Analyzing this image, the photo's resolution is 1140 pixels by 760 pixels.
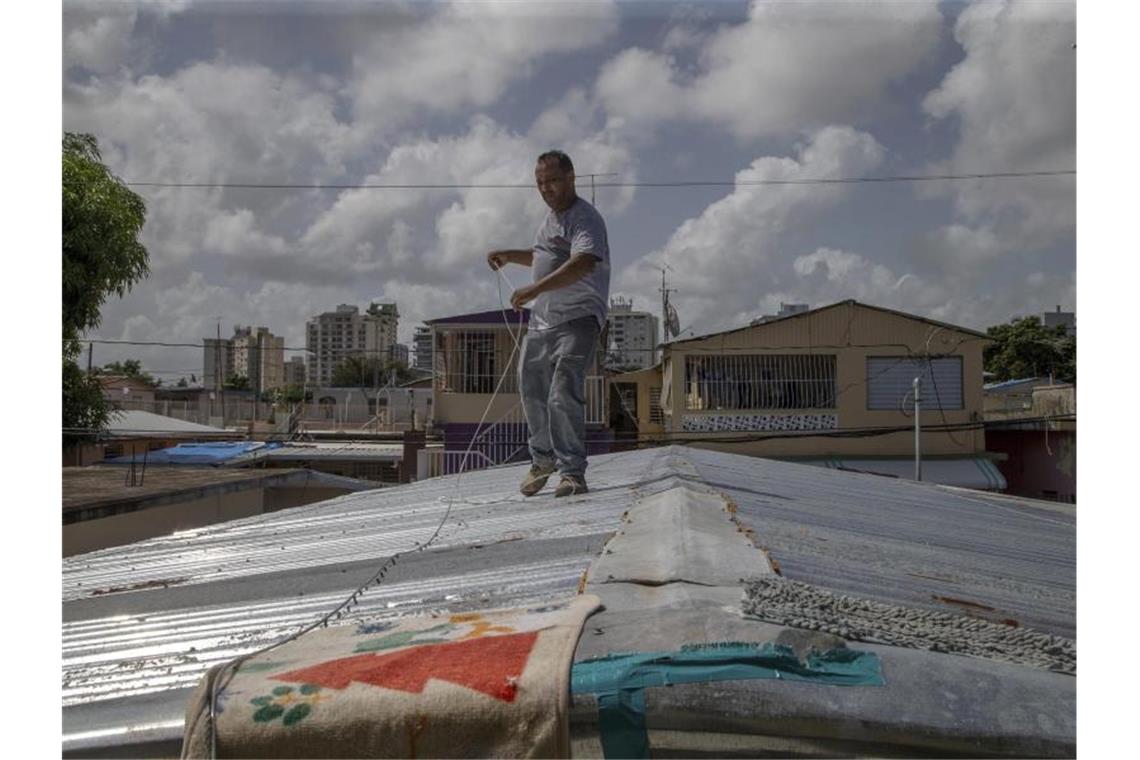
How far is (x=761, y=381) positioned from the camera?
17.9m

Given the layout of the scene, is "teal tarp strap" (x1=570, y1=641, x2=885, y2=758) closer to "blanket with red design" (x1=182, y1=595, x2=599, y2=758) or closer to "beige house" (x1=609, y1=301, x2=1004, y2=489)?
"blanket with red design" (x1=182, y1=595, x2=599, y2=758)

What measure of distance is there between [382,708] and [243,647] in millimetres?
685

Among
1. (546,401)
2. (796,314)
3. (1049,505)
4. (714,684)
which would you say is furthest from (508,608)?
(796,314)

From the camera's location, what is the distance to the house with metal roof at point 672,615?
50.1 inches

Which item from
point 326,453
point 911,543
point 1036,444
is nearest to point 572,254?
point 911,543

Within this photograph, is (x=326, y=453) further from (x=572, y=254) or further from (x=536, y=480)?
(x=572, y=254)

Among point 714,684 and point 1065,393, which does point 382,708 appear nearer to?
point 714,684

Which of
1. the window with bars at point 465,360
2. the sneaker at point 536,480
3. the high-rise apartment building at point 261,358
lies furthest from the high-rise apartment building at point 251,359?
the sneaker at point 536,480

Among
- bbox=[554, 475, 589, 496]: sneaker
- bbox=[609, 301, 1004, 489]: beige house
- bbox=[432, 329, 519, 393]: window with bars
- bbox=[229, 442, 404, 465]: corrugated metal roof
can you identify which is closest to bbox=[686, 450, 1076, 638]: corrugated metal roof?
bbox=[554, 475, 589, 496]: sneaker

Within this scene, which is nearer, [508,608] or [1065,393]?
[508,608]

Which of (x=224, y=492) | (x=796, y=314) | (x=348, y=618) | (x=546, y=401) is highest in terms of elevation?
(x=796, y=314)

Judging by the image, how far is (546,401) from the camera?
12.1ft

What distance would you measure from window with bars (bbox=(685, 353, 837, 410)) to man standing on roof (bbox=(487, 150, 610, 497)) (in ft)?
48.0

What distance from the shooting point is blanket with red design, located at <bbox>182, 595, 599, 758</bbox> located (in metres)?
1.29
